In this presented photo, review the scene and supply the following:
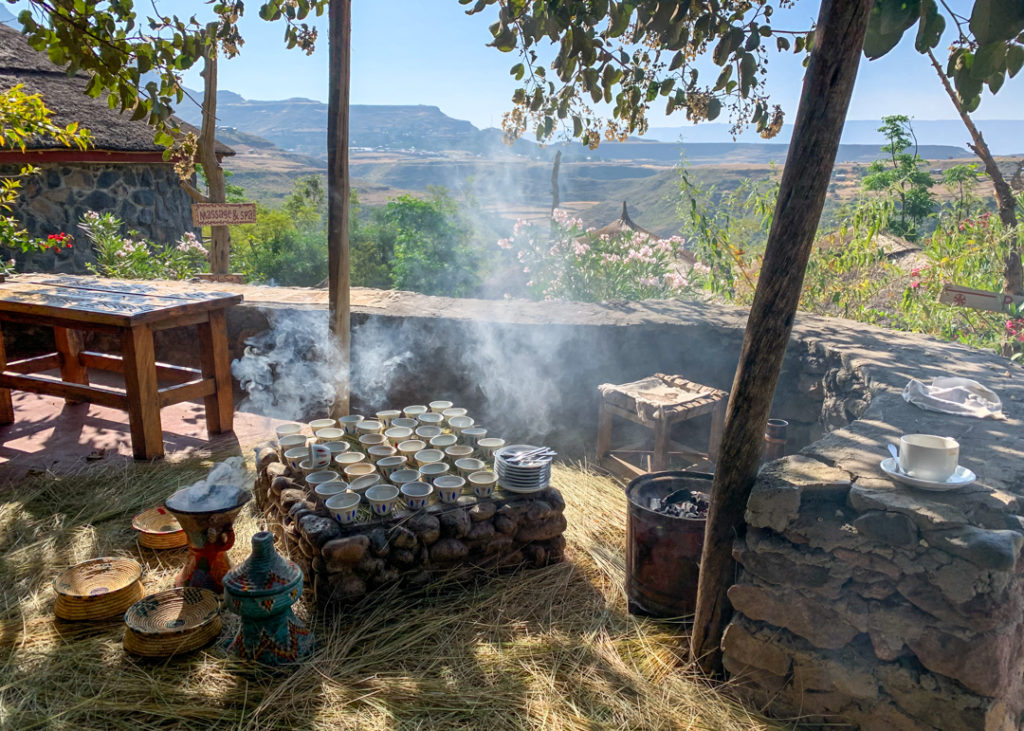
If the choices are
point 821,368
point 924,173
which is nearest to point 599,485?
point 821,368

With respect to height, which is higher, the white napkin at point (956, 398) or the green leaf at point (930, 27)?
the green leaf at point (930, 27)

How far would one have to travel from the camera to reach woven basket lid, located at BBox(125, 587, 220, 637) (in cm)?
274

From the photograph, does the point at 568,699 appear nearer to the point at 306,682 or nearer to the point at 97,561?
the point at 306,682

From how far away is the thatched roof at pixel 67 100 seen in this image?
364 inches

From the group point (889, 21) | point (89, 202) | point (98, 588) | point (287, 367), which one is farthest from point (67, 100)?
point (889, 21)

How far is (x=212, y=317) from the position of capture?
189 inches

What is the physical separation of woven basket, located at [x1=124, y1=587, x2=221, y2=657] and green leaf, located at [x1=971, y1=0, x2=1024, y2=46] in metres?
3.37

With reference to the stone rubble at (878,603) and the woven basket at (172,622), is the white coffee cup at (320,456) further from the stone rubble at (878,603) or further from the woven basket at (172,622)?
the stone rubble at (878,603)

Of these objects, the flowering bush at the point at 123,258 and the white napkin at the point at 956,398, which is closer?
the white napkin at the point at 956,398

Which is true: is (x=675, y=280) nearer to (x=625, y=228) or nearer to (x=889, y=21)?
(x=625, y=228)

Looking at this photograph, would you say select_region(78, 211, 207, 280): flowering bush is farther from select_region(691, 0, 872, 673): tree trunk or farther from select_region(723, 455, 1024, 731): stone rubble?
select_region(723, 455, 1024, 731): stone rubble

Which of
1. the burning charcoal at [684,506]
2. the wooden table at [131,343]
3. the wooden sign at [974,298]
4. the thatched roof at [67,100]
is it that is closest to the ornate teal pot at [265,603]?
the burning charcoal at [684,506]

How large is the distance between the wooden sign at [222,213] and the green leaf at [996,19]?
5.55 metres

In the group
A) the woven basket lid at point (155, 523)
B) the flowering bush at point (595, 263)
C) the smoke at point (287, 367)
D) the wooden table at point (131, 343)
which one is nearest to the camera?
the woven basket lid at point (155, 523)
